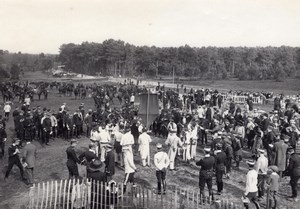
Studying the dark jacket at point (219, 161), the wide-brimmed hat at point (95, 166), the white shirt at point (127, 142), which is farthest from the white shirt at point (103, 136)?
the dark jacket at point (219, 161)

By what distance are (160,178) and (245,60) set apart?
92.3m

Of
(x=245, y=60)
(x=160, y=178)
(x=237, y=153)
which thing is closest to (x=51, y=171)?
(x=160, y=178)

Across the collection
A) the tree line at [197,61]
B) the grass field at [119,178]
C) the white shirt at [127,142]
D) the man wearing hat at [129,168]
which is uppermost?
the tree line at [197,61]

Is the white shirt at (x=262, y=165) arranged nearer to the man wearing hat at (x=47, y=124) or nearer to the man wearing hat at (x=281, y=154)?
the man wearing hat at (x=281, y=154)

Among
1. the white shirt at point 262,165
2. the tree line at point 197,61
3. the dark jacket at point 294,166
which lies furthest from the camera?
the tree line at point 197,61

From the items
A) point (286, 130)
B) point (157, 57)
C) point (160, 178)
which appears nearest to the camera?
point (160, 178)

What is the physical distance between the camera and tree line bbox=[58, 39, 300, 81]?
283 feet

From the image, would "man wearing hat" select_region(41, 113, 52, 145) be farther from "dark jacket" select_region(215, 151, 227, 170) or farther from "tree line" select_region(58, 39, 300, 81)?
"tree line" select_region(58, 39, 300, 81)

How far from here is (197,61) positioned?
90.7 m

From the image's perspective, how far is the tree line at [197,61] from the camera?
86250 mm

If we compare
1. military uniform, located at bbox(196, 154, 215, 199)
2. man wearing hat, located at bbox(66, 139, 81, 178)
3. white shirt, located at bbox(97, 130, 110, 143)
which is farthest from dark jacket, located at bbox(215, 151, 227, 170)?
white shirt, located at bbox(97, 130, 110, 143)

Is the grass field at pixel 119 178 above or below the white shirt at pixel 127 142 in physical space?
below

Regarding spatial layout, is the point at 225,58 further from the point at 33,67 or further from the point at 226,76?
the point at 33,67

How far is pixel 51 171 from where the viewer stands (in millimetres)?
14383
